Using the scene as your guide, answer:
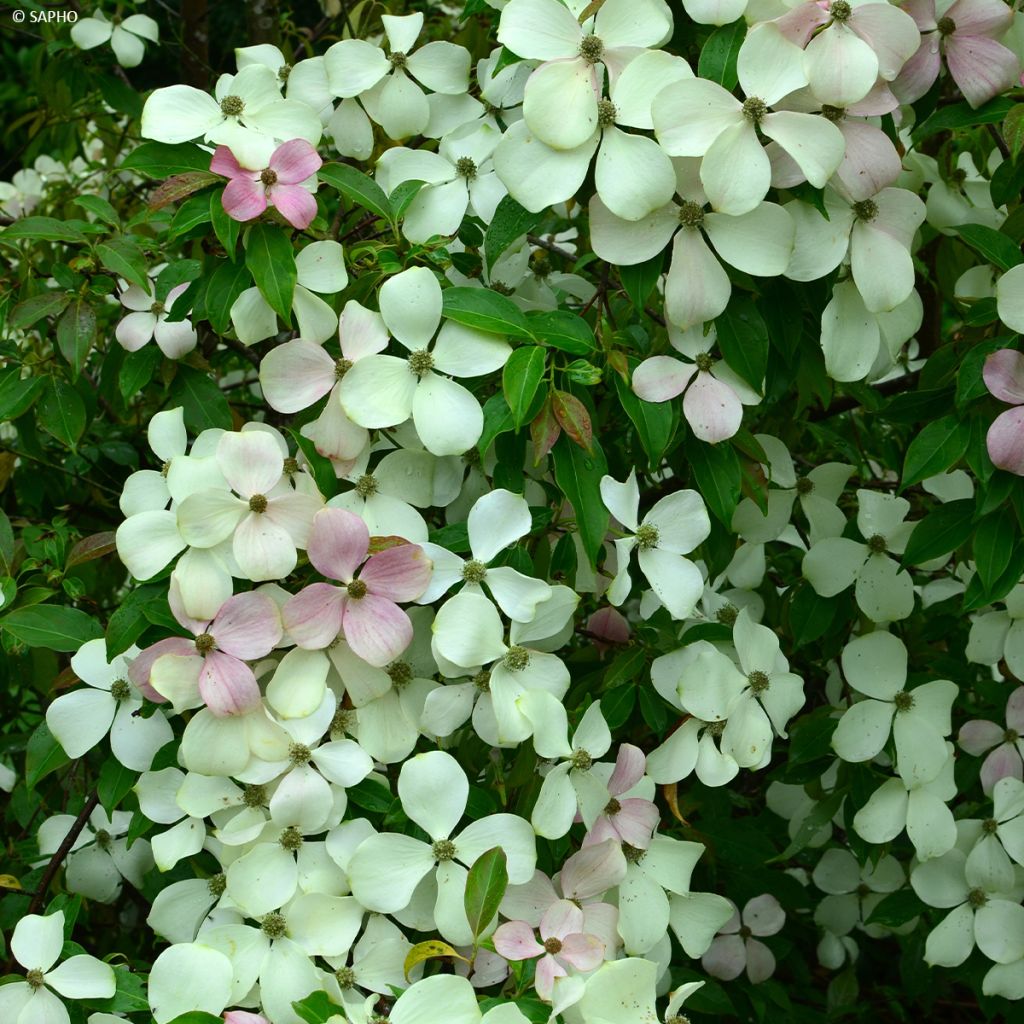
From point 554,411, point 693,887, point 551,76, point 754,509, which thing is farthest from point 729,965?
point 551,76

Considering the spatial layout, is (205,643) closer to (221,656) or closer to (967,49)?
(221,656)

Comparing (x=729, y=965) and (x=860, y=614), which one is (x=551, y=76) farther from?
(x=729, y=965)

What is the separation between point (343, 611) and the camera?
3.29 feet

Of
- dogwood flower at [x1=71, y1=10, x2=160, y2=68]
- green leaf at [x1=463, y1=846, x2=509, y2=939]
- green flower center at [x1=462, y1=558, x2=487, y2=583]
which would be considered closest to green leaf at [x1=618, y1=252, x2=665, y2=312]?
green flower center at [x1=462, y1=558, x2=487, y2=583]

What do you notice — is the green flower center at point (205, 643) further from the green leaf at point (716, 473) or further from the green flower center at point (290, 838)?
the green leaf at point (716, 473)

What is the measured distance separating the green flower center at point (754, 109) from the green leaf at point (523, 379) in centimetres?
24

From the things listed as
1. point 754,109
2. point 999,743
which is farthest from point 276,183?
point 999,743

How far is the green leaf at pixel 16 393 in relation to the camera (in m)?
1.25

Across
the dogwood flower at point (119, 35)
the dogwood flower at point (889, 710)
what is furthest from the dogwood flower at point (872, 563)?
the dogwood flower at point (119, 35)

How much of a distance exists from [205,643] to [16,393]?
430mm

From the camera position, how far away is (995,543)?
3.55 feet

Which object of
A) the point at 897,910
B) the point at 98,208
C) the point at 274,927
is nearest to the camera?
the point at 274,927

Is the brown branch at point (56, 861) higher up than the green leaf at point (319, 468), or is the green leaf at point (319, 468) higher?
the green leaf at point (319, 468)

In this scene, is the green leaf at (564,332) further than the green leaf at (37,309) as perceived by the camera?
No
